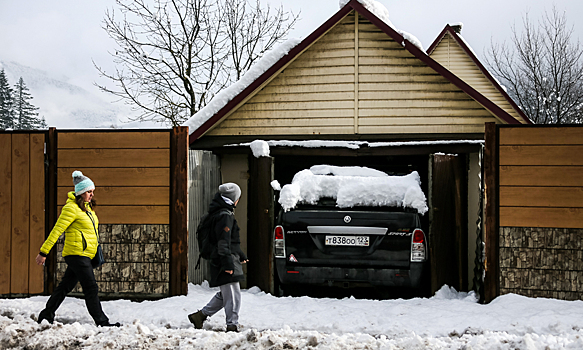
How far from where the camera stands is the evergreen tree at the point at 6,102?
52472 millimetres

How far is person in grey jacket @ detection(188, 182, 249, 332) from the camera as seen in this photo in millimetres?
5131

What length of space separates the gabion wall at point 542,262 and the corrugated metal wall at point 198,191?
14.8ft

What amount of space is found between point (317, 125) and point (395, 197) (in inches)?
104

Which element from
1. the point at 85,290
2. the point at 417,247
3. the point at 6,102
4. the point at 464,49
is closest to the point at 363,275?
the point at 417,247

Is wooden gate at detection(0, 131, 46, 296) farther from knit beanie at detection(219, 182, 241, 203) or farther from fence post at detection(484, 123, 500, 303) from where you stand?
fence post at detection(484, 123, 500, 303)

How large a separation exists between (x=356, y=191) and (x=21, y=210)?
4790 mm

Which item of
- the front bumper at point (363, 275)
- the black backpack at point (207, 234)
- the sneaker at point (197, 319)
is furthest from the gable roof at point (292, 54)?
the sneaker at point (197, 319)

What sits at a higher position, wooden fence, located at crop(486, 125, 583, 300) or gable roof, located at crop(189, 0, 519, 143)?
gable roof, located at crop(189, 0, 519, 143)

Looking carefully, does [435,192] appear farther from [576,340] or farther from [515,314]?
[576,340]

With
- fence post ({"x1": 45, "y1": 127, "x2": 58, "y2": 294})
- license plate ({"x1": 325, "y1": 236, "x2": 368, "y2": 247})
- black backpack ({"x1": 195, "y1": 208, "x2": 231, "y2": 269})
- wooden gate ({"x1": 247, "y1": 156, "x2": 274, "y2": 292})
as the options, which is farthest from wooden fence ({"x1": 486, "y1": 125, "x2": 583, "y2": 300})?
fence post ({"x1": 45, "y1": 127, "x2": 58, "y2": 294})

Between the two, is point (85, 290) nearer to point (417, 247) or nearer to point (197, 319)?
point (197, 319)

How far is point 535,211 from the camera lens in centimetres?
654

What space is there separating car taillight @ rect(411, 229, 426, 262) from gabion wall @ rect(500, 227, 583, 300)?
112 cm

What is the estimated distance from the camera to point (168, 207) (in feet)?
22.6
